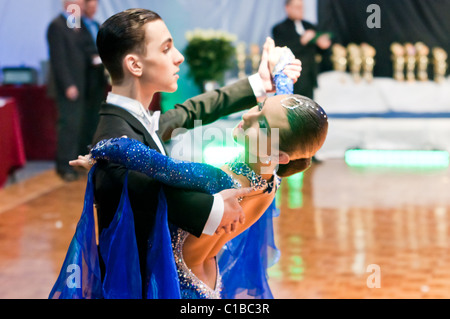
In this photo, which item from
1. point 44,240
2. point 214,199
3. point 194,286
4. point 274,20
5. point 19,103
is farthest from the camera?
point 274,20

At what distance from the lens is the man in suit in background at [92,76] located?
6344 mm

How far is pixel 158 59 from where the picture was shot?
1723 millimetres

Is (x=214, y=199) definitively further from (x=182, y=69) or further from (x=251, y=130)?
(x=182, y=69)

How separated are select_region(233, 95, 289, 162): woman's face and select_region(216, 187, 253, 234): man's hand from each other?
4.5 inches

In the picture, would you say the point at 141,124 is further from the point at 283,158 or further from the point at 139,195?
the point at 283,158

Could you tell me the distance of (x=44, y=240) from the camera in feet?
14.6

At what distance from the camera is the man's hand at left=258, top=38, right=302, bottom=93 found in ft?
6.00

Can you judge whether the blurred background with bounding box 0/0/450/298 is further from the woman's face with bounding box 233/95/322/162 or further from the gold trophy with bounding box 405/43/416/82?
→ the woman's face with bounding box 233/95/322/162

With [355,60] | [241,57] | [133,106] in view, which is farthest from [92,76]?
[133,106]

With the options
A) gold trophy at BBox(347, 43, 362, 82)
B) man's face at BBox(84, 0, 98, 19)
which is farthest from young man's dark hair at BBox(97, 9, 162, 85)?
gold trophy at BBox(347, 43, 362, 82)

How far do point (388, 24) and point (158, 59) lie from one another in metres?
7.68

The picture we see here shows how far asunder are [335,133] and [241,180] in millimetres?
6215

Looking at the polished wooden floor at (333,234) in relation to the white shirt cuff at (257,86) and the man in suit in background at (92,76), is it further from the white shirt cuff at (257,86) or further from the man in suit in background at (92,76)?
the white shirt cuff at (257,86)
